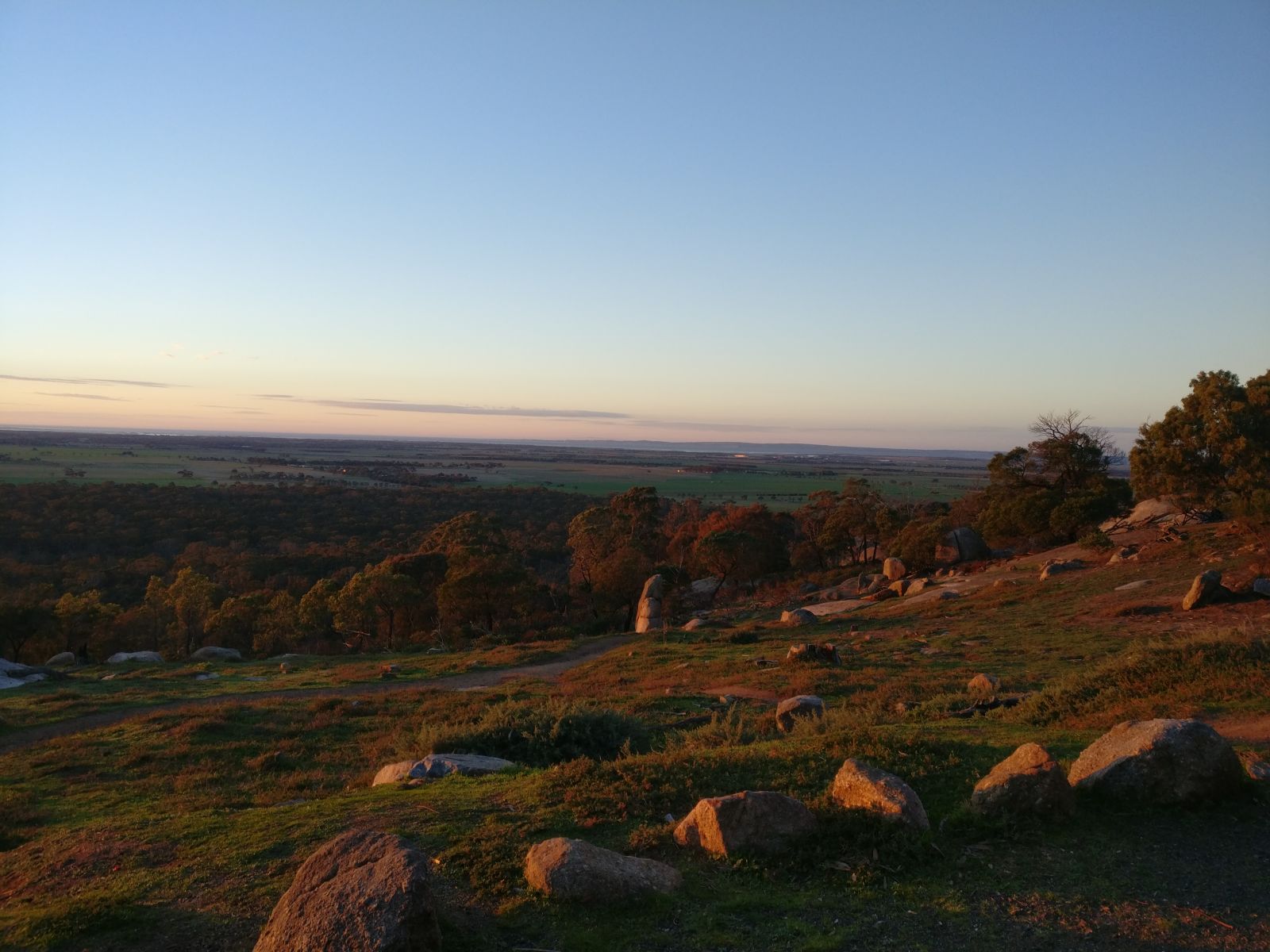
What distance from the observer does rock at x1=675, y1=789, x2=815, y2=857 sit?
6.34m

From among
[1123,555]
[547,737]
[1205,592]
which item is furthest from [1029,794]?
[1123,555]

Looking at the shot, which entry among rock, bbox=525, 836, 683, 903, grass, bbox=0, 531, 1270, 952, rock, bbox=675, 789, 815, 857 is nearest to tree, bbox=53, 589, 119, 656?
grass, bbox=0, 531, 1270, 952

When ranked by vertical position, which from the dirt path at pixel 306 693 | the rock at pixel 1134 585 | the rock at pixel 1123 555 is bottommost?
the dirt path at pixel 306 693

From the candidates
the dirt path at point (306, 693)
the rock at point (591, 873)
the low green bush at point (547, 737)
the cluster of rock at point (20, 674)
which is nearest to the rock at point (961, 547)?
the dirt path at point (306, 693)

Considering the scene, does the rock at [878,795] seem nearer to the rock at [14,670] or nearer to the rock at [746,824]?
the rock at [746,824]

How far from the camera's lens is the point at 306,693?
72.6 feet

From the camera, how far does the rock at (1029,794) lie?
657cm

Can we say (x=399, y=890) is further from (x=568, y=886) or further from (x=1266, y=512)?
(x=1266, y=512)

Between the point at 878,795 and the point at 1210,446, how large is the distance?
34432 millimetres

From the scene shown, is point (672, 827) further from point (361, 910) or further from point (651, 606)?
point (651, 606)

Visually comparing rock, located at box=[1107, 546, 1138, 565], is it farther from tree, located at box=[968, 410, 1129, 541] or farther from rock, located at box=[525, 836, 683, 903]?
rock, located at box=[525, 836, 683, 903]

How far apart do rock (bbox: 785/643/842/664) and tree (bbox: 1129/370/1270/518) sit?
19.2 meters

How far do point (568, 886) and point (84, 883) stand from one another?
4897mm

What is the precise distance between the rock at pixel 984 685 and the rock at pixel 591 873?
10.2 meters
